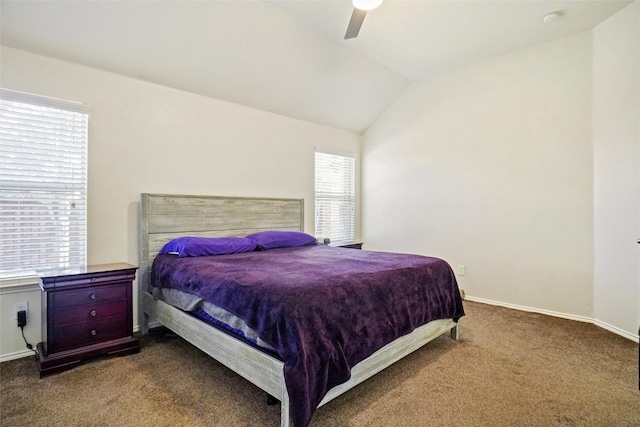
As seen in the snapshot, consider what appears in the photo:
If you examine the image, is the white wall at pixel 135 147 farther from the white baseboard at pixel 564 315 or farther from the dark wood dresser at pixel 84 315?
the white baseboard at pixel 564 315

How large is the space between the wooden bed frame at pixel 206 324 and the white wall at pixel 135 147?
14 centimetres

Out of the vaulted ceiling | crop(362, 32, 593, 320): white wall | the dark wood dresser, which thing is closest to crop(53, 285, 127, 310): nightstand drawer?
the dark wood dresser

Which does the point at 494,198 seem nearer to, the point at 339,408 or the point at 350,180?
the point at 350,180

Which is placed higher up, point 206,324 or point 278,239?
point 278,239

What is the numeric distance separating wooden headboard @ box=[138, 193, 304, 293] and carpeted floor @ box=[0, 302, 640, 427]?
887 millimetres

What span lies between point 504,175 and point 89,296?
4188 millimetres

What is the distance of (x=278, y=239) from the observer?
3584 millimetres

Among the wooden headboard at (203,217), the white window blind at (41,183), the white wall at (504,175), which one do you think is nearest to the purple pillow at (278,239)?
the wooden headboard at (203,217)

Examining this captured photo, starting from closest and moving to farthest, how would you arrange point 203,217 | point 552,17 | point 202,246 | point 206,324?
1. point 206,324
2. point 202,246
3. point 552,17
4. point 203,217

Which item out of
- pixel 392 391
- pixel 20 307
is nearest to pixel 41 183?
pixel 20 307

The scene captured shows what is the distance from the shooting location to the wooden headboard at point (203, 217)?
2984 millimetres

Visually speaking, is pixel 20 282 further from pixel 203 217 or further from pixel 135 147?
pixel 203 217

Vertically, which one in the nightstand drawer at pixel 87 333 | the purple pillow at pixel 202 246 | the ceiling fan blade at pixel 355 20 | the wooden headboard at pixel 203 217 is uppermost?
the ceiling fan blade at pixel 355 20

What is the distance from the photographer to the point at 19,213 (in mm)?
2459
